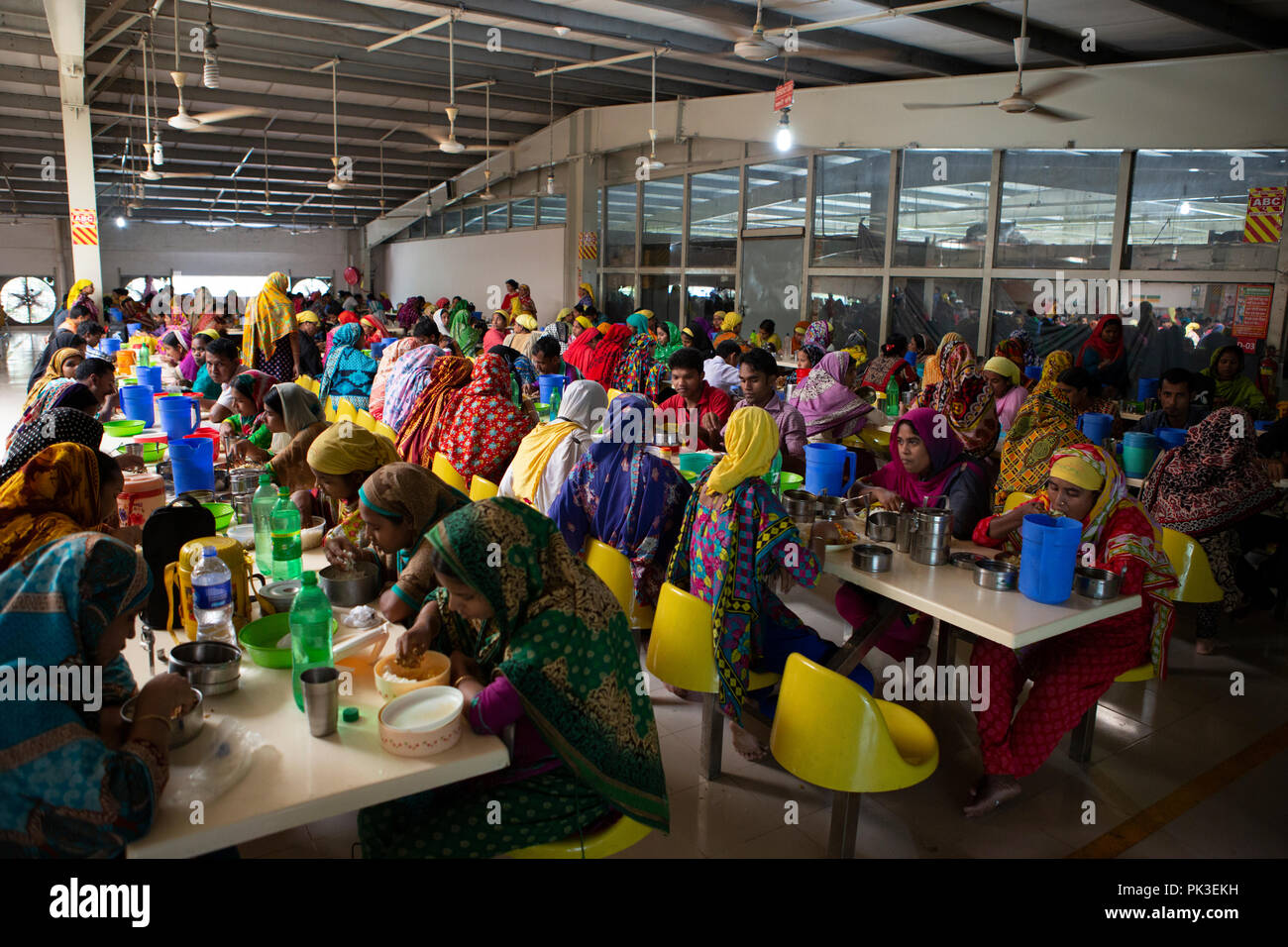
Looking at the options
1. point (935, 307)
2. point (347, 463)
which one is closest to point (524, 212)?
point (935, 307)

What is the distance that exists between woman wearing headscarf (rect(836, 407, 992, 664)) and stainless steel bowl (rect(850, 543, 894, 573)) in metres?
0.56

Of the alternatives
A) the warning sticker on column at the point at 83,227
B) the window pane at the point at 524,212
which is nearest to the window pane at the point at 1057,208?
the window pane at the point at 524,212

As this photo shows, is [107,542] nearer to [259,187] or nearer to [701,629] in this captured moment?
[701,629]

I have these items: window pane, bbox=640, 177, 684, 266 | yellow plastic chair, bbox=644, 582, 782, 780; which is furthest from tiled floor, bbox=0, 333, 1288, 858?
window pane, bbox=640, 177, 684, 266

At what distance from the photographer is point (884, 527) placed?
10.4 feet

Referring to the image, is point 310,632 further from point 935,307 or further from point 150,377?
point 935,307

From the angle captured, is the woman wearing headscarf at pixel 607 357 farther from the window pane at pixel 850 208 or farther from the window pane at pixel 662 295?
the window pane at pixel 662 295

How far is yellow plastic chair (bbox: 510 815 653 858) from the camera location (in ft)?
6.23

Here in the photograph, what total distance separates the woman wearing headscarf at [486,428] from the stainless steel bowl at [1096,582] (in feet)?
9.00

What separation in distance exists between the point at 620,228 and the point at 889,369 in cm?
841

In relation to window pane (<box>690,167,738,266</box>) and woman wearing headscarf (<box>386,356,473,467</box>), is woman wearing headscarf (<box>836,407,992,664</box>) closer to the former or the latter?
Answer: woman wearing headscarf (<box>386,356,473,467</box>)

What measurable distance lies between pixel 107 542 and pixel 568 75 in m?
11.8

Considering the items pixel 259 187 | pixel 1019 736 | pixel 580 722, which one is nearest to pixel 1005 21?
pixel 1019 736

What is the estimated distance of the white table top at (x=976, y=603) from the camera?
8.06 ft
